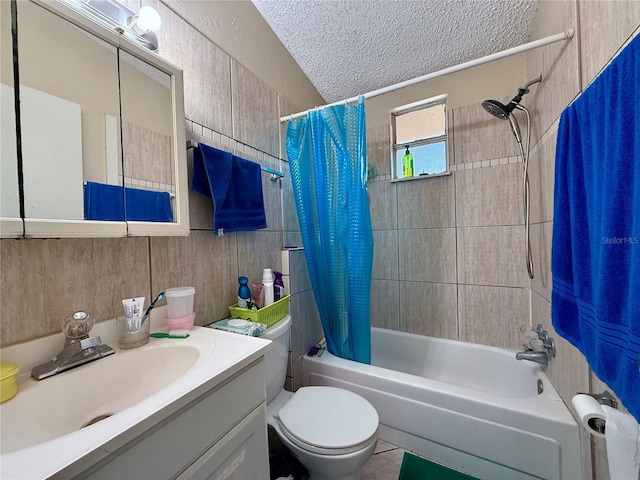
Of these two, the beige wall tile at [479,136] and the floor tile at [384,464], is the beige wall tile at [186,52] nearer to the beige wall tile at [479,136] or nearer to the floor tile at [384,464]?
the beige wall tile at [479,136]

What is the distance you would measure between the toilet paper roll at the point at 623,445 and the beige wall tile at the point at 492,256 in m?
1.29

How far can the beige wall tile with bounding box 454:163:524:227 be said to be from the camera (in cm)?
170

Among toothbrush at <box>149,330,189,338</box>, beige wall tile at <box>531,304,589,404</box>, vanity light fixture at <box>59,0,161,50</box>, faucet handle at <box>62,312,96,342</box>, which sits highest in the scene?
vanity light fixture at <box>59,0,161,50</box>

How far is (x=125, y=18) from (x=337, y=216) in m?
1.19

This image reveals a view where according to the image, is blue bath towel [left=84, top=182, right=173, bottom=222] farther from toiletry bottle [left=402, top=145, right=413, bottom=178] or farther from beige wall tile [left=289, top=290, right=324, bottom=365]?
toiletry bottle [left=402, top=145, right=413, bottom=178]

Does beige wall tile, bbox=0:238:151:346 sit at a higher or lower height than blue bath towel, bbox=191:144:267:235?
lower

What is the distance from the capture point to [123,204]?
85 centimetres

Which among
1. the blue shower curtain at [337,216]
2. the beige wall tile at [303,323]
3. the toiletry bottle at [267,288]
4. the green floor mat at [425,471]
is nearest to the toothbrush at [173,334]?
the toiletry bottle at [267,288]

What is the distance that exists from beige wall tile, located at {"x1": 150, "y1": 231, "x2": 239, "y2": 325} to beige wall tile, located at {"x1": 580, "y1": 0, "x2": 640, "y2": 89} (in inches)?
59.2

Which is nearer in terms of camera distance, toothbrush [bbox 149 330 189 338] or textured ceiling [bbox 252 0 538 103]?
toothbrush [bbox 149 330 189 338]

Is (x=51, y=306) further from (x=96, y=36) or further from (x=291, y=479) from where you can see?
(x=291, y=479)

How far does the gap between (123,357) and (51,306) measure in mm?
239

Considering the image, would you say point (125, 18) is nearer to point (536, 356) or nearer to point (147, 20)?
point (147, 20)

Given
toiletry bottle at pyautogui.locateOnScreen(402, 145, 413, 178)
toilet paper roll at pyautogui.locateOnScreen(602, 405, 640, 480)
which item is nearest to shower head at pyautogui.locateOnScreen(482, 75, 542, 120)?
toiletry bottle at pyautogui.locateOnScreen(402, 145, 413, 178)
